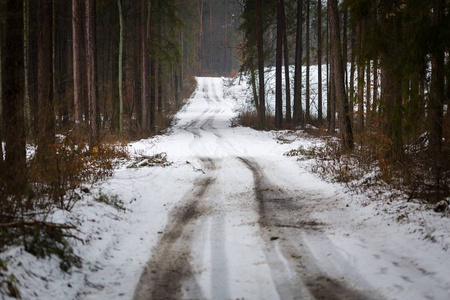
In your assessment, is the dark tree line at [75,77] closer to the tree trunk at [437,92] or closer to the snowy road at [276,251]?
the snowy road at [276,251]

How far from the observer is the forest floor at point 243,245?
4059mm

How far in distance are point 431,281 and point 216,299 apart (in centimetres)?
247

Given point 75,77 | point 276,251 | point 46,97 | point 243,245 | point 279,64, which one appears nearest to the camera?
point 276,251

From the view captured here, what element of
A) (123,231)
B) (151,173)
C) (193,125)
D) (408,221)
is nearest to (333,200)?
(408,221)

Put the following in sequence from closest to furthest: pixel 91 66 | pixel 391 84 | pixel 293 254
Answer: pixel 293 254 < pixel 391 84 < pixel 91 66

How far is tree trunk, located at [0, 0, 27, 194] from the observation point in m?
5.54

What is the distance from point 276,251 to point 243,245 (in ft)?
1.70

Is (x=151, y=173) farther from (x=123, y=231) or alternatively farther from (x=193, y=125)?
(x=193, y=125)

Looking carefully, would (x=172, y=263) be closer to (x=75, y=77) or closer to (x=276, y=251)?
(x=276, y=251)

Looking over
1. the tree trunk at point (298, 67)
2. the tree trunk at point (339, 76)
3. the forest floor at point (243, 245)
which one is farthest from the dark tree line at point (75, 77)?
the tree trunk at point (339, 76)

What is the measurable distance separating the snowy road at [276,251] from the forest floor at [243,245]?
2 cm

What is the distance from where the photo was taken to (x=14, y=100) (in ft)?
21.3

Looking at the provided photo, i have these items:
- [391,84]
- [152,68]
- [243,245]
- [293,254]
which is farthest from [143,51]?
[293,254]

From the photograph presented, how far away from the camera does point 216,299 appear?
12.7ft
